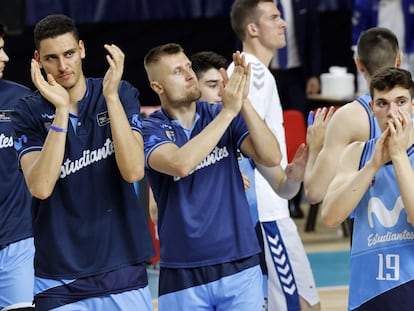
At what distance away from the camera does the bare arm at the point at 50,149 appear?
5.21m

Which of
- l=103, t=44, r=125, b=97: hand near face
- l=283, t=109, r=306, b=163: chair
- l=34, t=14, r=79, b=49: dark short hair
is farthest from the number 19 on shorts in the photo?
A: l=283, t=109, r=306, b=163: chair

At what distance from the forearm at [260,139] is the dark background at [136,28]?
7294mm

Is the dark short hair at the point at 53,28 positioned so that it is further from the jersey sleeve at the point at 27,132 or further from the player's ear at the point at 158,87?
the player's ear at the point at 158,87

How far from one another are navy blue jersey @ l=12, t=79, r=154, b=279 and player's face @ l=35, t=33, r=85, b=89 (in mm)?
139

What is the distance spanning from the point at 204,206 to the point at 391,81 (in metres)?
1.17

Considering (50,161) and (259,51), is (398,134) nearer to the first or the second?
(50,161)

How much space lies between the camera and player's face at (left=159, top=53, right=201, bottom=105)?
5.93 m

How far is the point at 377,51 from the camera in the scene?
6.24 m

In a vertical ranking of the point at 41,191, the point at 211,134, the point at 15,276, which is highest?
A: the point at 211,134

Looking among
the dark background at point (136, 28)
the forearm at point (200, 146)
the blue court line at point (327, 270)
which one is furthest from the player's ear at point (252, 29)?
the dark background at point (136, 28)

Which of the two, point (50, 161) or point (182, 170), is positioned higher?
point (50, 161)

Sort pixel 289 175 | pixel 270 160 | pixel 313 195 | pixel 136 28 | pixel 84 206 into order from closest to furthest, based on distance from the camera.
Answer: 1. pixel 84 206
2. pixel 270 160
3. pixel 313 195
4. pixel 289 175
5. pixel 136 28

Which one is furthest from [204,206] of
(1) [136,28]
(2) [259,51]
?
(1) [136,28]

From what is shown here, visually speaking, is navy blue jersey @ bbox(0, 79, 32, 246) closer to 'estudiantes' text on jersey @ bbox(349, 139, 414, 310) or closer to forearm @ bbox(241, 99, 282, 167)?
forearm @ bbox(241, 99, 282, 167)
